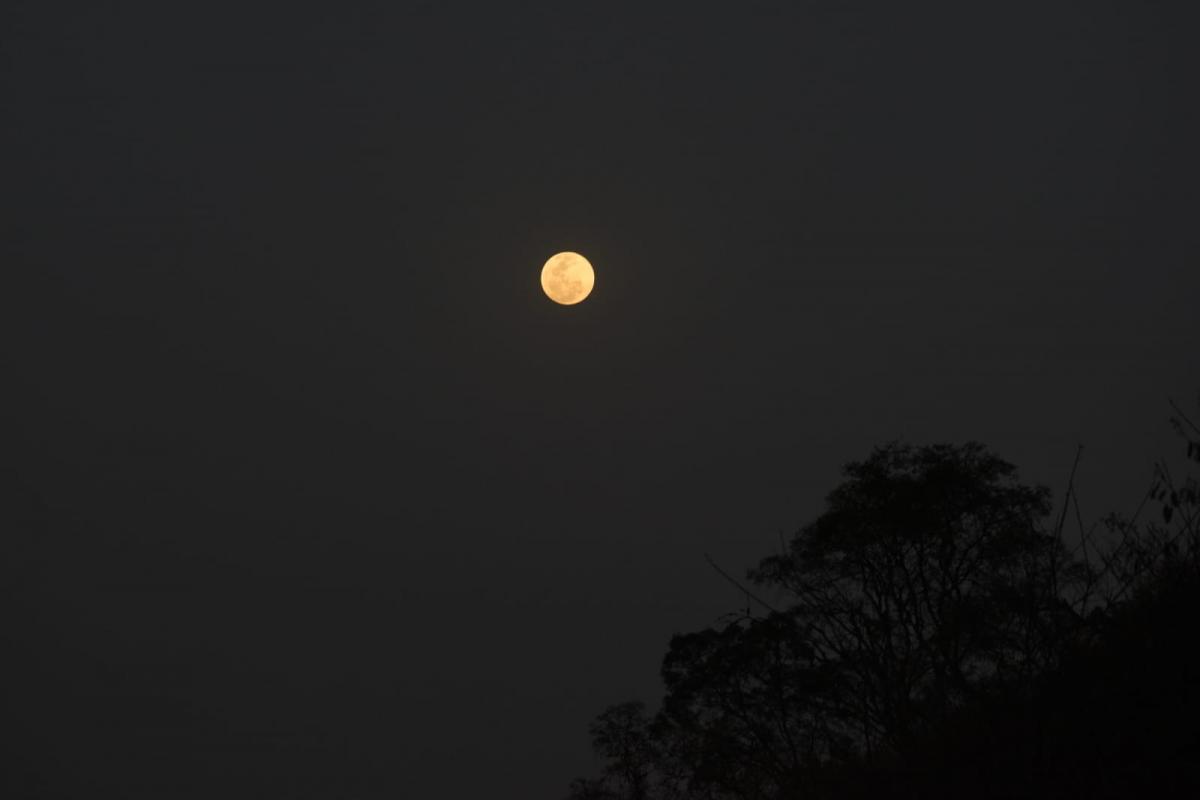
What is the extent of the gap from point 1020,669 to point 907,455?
26.4 m

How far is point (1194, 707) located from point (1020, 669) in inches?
34.5

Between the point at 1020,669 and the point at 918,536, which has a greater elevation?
the point at 918,536

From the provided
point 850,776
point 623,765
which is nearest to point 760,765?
point 850,776

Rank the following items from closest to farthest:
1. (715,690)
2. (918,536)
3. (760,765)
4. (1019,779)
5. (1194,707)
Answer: (1019,779), (1194,707), (760,765), (918,536), (715,690)

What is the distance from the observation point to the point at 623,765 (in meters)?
42.8

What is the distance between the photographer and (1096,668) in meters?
4.61

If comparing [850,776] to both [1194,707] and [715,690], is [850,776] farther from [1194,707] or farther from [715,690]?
[715,690]

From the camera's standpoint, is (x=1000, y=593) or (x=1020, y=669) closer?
(x=1020, y=669)

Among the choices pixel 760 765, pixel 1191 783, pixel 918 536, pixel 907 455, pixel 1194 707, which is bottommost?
pixel 1191 783

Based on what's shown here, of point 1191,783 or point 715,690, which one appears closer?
point 1191,783

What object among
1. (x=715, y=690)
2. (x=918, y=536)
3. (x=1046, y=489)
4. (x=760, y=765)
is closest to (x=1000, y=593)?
(x=760, y=765)

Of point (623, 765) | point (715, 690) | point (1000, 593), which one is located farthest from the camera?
point (623, 765)

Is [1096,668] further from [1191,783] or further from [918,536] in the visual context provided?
[918,536]

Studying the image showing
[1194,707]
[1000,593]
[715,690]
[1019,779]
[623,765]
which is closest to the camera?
[1019,779]
